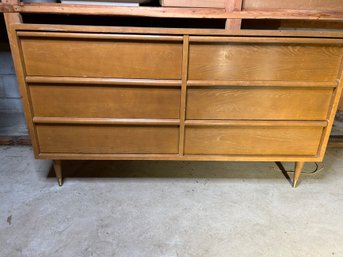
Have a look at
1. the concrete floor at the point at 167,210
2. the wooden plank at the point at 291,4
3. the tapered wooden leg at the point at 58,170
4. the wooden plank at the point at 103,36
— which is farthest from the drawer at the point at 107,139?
the wooden plank at the point at 291,4

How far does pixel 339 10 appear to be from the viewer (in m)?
1.11

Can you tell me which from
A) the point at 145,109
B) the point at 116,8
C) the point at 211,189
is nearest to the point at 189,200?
the point at 211,189

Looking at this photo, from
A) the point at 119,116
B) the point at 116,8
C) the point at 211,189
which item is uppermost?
the point at 116,8

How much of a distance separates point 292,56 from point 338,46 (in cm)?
20

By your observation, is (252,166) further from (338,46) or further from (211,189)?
(338,46)

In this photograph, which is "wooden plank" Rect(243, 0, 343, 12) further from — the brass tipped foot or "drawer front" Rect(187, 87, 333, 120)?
the brass tipped foot

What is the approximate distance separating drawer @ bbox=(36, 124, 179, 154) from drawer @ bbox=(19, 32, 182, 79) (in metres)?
0.25

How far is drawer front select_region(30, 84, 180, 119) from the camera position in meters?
1.18

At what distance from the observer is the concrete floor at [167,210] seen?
109cm

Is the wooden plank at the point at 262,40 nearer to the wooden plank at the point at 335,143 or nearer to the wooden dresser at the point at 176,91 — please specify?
the wooden dresser at the point at 176,91

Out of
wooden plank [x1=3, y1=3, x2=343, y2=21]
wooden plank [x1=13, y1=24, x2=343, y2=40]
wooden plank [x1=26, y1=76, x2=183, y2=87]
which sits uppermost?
wooden plank [x1=3, y1=3, x2=343, y2=21]

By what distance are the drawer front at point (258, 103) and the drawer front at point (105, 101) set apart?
110mm

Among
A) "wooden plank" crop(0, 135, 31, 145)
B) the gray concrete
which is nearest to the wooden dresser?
"wooden plank" crop(0, 135, 31, 145)

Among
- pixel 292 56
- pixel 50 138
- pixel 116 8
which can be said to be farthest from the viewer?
pixel 50 138
